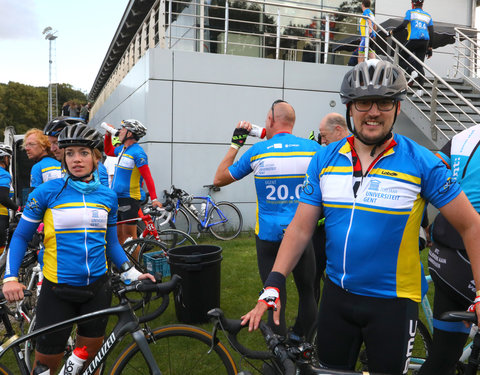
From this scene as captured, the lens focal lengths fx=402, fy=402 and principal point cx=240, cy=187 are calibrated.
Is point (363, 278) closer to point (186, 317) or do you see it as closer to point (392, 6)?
point (186, 317)

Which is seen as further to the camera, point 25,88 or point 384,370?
point 25,88

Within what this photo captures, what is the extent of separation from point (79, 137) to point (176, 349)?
5.02 ft

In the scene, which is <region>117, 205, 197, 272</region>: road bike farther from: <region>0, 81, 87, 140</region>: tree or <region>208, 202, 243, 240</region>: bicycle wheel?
<region>0, 81, 87, 140</region>: tree

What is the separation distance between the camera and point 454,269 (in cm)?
234

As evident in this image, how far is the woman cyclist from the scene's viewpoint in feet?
8.50

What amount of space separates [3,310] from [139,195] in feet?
10.7

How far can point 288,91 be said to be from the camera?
9.61 metres

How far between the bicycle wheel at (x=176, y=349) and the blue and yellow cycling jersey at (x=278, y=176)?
1189mm

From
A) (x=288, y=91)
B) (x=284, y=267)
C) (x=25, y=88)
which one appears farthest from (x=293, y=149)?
(x=25, y=88)

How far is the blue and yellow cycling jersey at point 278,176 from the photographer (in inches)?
132

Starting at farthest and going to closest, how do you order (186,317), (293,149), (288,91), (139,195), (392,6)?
1. (392,6)
2. (288,91)
3. (139,195)
4. (186,317)
5. (293,149)

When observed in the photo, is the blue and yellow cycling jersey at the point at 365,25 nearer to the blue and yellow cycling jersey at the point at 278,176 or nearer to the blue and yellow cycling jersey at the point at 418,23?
the blue and yellow cycling jersey at the point at 418,23

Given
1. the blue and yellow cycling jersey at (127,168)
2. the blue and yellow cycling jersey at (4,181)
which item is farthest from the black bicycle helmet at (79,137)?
the blue and yellow cycling jersey at (127,168)

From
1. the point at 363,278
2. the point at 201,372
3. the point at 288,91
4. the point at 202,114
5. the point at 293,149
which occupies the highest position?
the point at 288,91
